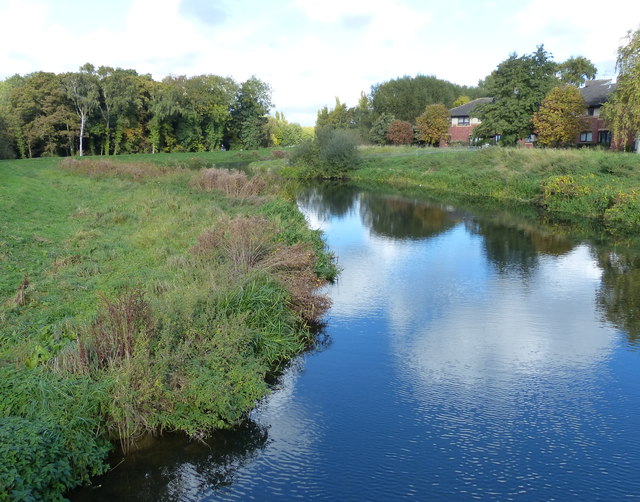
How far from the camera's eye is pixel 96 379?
7.95 meters

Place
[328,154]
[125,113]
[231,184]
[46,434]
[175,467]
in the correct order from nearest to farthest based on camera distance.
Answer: [46,434], [175,467], [231,184], [328,154], [125,113]

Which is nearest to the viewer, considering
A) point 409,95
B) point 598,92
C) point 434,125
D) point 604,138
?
point 604,138

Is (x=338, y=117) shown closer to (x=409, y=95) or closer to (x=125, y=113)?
(x=409, y=95)

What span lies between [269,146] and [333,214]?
60984mm

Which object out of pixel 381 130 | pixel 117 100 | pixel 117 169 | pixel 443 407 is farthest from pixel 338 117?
pixel 443 407

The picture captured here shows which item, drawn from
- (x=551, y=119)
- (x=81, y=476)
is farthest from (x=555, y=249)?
(x=551, y=119)

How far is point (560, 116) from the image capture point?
44.1 m

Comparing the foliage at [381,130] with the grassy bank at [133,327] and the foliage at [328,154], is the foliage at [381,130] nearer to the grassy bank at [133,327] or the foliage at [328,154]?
the foliage at [328,154]

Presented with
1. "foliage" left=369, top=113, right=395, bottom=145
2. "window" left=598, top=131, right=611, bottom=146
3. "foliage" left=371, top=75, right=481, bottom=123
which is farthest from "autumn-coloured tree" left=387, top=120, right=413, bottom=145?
"window" left=598, top=131, right=611, bottom=146

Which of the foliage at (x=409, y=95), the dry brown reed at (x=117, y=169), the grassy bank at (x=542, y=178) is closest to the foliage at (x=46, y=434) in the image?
the grassy bank at (x=542, y=178)

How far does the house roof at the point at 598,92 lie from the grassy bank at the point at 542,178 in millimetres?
13121

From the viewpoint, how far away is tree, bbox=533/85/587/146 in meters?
44.1

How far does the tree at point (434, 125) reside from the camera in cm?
6575

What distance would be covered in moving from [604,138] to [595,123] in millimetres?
1586
